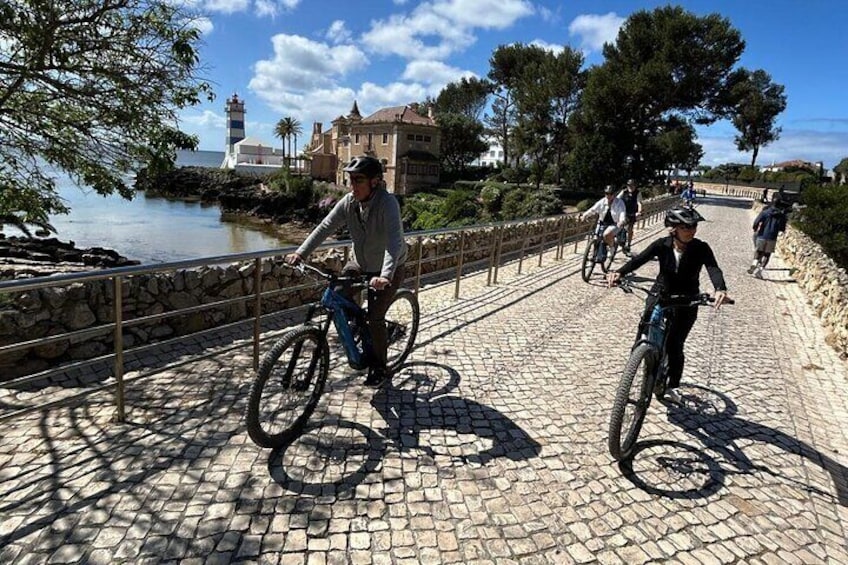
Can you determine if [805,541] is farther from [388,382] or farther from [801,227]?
[801,227]

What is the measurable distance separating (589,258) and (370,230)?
7.09 m

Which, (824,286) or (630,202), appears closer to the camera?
(824,286)

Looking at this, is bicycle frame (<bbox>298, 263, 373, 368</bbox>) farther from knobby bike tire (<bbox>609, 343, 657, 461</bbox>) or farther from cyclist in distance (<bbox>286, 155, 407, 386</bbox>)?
knobby bike tire (<bbox>609, 343, 657, 461</bbox>)

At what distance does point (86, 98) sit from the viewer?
668 centimetres

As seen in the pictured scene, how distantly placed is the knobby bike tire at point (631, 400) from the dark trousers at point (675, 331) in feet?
1.49

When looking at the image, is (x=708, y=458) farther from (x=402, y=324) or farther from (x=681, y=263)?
(x=402, y=324)

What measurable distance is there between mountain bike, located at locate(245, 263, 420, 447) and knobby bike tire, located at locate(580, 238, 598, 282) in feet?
22.3

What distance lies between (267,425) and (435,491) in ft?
3.95

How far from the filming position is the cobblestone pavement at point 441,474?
8.75 ft

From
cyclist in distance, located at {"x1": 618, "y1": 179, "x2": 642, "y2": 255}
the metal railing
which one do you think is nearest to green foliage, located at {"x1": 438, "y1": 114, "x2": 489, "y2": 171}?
the metal railing

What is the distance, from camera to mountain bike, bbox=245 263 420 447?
3.23 meters

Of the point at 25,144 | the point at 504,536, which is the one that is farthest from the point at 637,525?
the point at 25,144

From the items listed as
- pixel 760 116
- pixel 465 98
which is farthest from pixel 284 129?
pixel 760 116

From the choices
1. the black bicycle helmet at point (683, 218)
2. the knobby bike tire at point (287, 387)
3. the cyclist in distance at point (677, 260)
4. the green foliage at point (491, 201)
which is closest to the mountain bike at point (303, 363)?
the knobby bike tire at point (287, 387)
